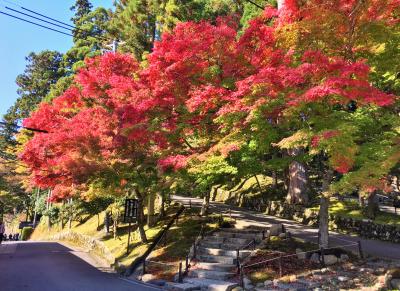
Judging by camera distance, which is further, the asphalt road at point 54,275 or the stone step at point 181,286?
the asphalt road at point 54,275

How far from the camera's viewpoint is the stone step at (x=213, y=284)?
38.6 ft

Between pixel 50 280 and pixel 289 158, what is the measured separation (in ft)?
33.1

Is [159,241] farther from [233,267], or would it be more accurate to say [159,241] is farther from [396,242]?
[396,242]

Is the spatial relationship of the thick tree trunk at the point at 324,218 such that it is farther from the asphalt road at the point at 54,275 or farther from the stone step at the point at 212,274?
the asphalt road at the point at 54,275

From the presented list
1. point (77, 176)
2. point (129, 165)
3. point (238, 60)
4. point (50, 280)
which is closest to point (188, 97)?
point (238, 60)

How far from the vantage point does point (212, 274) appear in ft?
43.3

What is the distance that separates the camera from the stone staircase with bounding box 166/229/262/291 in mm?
12367

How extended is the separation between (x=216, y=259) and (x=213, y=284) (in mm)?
2548

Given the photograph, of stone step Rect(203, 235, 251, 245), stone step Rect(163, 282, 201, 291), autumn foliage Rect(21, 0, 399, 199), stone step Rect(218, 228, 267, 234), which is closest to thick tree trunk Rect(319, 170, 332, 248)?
autumn foliage Rect(21, 0, 399, 199)

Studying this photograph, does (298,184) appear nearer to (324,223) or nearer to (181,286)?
(324,223)

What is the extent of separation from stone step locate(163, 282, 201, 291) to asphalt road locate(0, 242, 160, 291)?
59 cm

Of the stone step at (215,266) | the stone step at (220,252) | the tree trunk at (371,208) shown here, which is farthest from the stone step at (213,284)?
the tree trunk at (371,208)

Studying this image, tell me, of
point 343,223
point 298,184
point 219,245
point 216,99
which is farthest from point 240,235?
point 298,184

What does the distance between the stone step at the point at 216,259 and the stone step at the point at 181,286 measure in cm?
220
